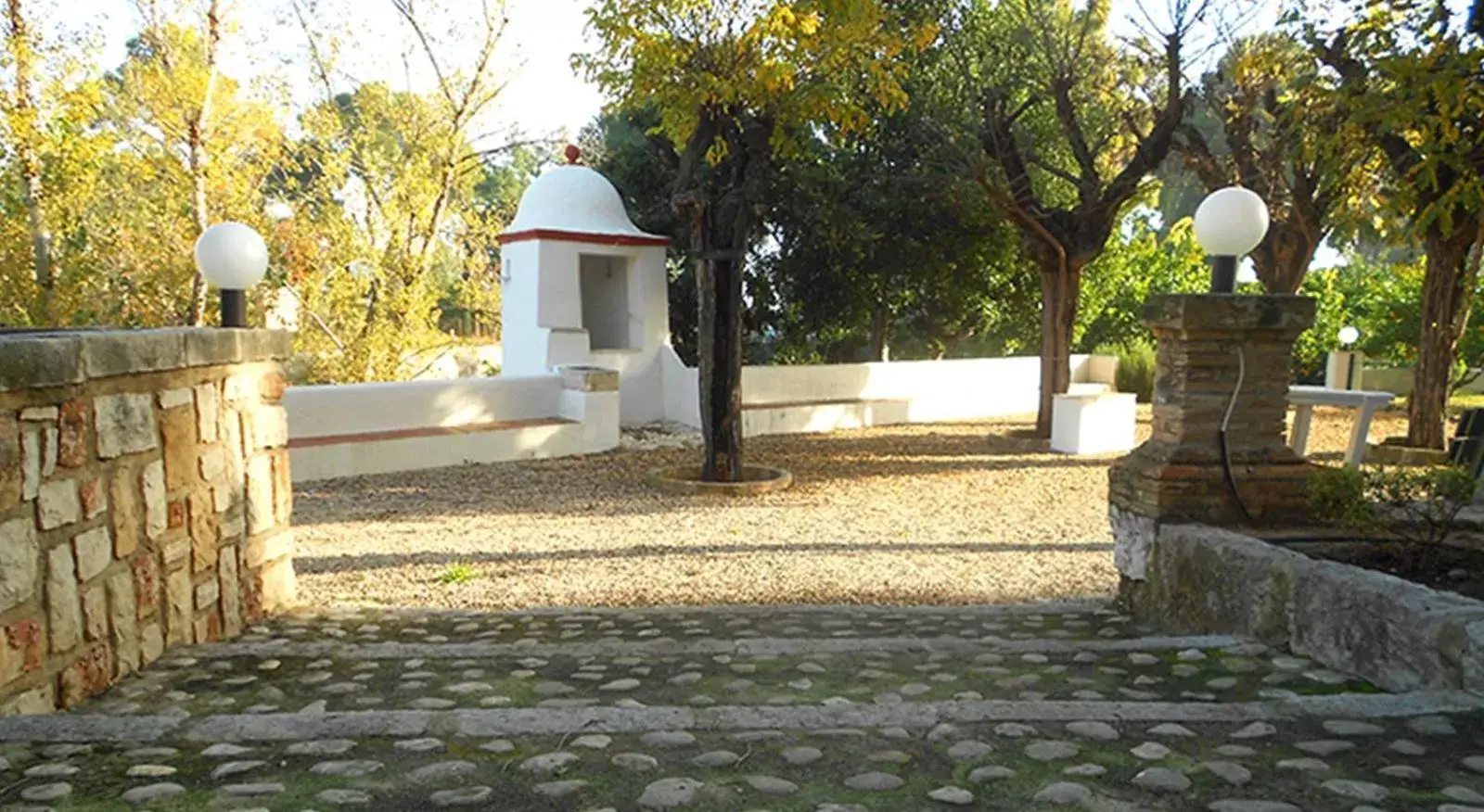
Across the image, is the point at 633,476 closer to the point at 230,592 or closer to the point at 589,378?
the point at 589,378

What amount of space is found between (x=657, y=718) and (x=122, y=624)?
1.74 m

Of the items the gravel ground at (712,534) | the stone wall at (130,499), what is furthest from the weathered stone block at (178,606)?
the gravel ground at (712,534)

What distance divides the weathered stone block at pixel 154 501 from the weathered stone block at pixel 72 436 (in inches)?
14.6

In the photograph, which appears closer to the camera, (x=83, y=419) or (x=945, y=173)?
(x=83, y=419)

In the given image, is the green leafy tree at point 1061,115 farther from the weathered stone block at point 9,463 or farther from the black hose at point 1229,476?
the weathered stone block at point 9,463

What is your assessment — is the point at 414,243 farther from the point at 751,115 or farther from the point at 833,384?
the point at 751,115

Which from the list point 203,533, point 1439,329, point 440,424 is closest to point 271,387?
point 203,533

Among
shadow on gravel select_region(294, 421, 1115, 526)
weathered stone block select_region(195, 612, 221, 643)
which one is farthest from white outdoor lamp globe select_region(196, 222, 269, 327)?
shadow on gravel select_region(294, 421, 1115, 526)

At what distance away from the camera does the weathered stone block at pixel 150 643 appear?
3270 millimetres

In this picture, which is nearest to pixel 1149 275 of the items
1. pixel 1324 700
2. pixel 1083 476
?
pixel 1083 476

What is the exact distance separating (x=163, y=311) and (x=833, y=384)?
8944 millimetres

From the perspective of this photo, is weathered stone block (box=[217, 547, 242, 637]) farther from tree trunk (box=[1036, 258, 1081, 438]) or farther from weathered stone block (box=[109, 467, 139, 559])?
tree trunk (box=[1036, 258, 1081, 438])

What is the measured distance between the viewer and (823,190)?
13.7 metres

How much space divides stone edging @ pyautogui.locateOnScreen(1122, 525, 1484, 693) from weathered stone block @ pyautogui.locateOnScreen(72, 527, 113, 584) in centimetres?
363
